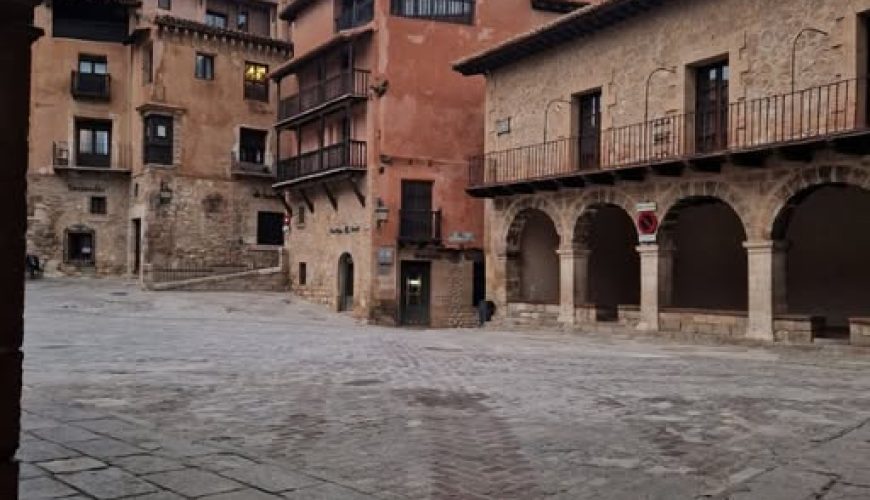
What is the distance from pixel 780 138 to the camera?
53.7 ft

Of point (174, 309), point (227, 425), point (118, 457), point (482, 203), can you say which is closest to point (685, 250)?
point (482, 203)

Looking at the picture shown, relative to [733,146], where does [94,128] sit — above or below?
above

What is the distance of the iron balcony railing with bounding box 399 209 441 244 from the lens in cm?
2898

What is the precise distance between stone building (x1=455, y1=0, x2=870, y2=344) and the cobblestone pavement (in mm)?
3528

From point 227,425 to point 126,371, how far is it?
15.0ft

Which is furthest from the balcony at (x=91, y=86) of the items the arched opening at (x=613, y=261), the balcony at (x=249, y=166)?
the arched opening at (x=613, y=261)

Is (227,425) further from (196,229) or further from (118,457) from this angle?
(196,229)

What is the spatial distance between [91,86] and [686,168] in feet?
98.5

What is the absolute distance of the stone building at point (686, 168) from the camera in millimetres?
15914

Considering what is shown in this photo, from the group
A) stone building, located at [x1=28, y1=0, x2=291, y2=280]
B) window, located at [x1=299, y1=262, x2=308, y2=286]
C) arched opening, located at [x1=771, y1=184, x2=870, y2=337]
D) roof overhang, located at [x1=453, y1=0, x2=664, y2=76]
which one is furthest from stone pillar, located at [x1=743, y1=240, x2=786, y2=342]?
stone building, located at [x1=28, y1=0, x2=291, y2=280]

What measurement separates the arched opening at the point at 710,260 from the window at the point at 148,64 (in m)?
24.7

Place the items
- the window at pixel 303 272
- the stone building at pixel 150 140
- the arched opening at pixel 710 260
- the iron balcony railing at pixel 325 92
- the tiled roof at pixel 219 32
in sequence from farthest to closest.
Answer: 1. the stone building at pixel 150 140
2. the tiled roof at pixel 219 32
3. the window at pixel 303 272
4. the iron balcony railing at pixel 325 92
5. the arched opening at pixel 710 260

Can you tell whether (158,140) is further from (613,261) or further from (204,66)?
(613,261)

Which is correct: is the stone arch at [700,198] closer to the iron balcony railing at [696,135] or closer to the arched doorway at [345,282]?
the iron balcony railing at [696,135]
